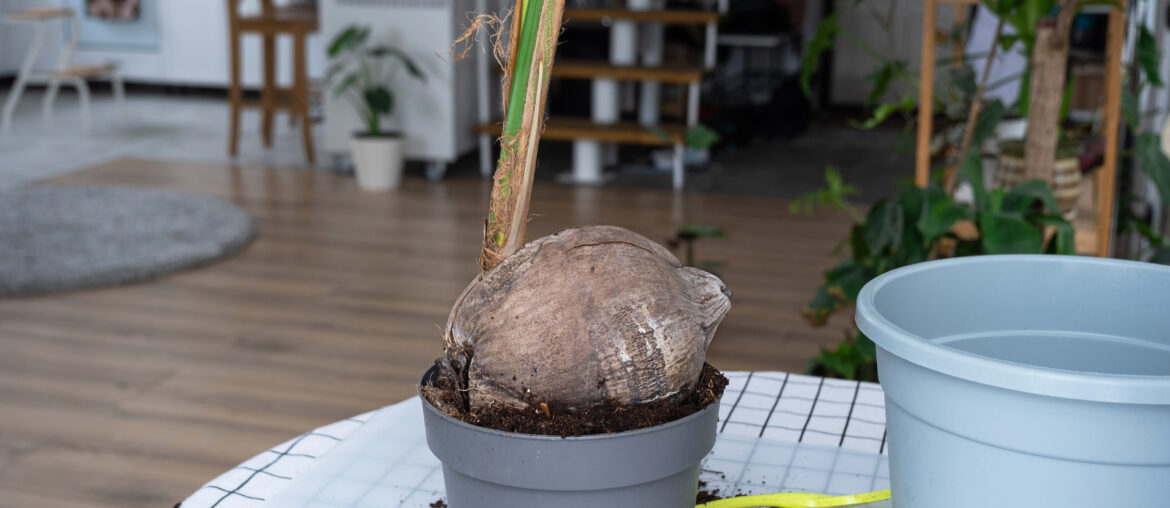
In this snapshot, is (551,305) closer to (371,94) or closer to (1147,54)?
(1147,54)

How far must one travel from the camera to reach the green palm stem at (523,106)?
53 centimetres

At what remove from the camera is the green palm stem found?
0.53 meters

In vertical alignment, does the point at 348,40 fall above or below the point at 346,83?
above

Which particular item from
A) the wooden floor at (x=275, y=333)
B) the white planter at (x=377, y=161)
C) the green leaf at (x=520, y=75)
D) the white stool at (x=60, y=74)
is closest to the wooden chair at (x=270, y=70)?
the white planter at (x=377, y=161)

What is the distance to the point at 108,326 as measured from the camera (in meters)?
2.85

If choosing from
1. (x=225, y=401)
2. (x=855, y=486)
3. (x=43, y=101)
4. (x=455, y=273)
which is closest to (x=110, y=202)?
(x=455, y=273)

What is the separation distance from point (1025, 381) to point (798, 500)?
245mm

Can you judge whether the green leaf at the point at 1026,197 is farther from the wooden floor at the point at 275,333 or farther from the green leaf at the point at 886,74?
the wooden floor at the point at 275,333

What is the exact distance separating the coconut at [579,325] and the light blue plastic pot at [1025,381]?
0.10 m

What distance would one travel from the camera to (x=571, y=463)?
538mm

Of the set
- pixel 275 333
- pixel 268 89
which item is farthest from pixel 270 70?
pixel 275 333

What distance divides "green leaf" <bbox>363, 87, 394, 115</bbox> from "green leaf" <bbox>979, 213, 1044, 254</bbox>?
3.39 metres

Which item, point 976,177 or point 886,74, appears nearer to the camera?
point 976,177

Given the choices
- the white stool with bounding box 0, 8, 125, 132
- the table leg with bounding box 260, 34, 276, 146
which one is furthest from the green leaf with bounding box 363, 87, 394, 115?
the white stool with bounding box 0, 8, 125, 132
